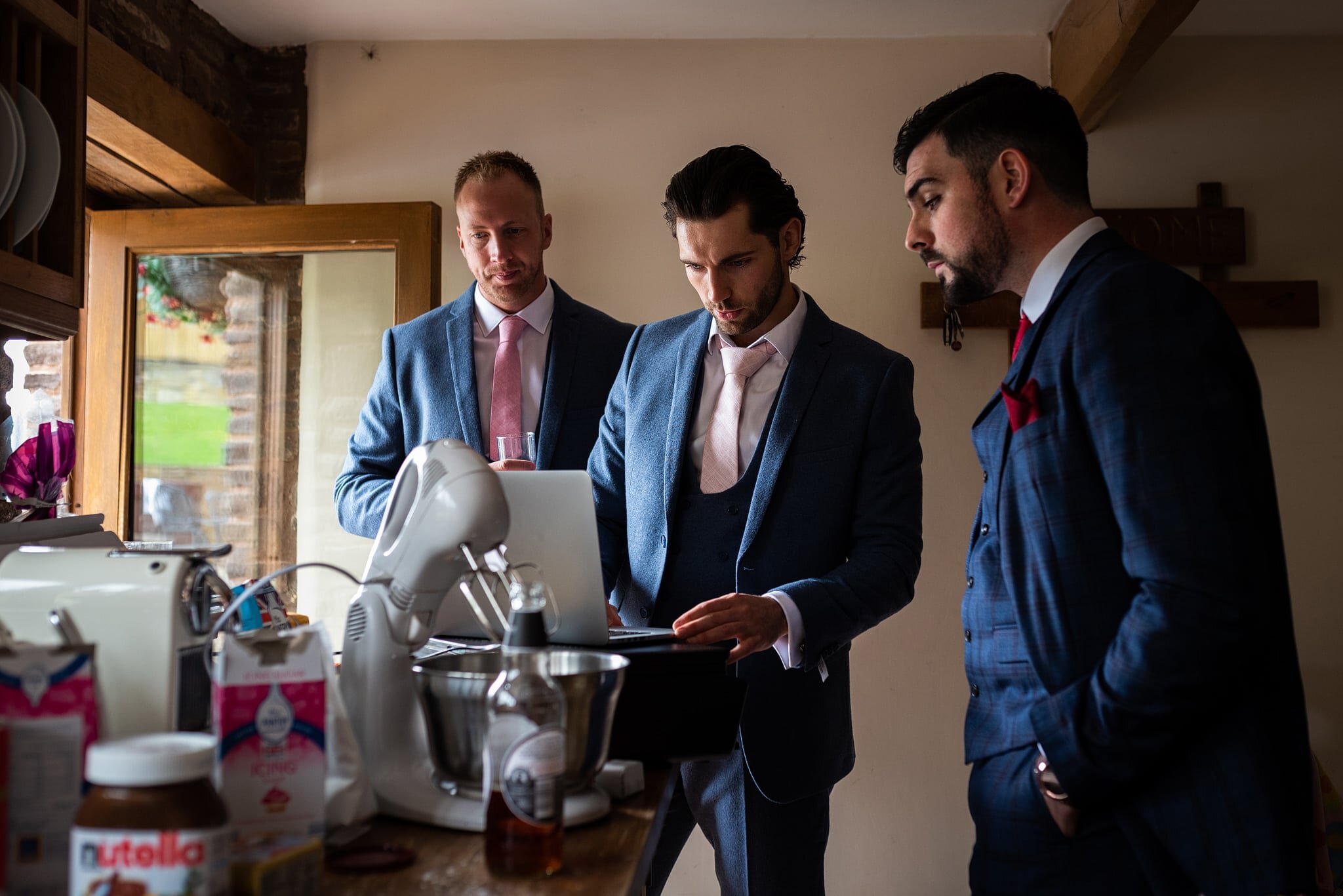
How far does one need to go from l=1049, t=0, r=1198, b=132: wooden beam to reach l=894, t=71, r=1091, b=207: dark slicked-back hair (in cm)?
151

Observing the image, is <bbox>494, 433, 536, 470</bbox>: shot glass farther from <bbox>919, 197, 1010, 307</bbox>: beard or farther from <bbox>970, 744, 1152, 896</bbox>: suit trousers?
<bbox>970, 744, 1152, 896</bbox>: suit trousers

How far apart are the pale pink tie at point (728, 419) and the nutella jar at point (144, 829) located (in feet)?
4.15

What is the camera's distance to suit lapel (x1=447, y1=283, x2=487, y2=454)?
2.41m

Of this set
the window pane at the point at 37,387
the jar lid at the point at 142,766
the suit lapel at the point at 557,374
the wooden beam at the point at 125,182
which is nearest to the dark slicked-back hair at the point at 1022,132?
the suit lapel at the point at 557,374

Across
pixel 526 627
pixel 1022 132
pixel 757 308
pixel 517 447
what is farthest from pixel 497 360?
pixel 526 627

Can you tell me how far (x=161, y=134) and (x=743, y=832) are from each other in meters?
2.64

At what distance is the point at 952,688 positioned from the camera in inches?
144

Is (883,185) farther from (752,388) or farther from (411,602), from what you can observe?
(411,602)

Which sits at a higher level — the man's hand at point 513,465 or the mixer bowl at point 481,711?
the man's hand at point 513,465

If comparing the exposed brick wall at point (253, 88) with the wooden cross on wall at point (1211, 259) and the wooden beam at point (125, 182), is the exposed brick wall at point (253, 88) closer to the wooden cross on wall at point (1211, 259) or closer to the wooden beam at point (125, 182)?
the wooden beam at point (125, 182)

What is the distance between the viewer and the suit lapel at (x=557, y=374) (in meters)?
2.38

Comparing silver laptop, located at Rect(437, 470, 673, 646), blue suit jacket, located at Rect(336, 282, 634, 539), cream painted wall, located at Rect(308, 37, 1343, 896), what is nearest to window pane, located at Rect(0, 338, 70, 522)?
cream painted wall, located at Rect(308, 37, 1343, 896)

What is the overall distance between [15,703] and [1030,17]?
3.57 meters

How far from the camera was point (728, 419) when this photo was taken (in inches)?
78.4
